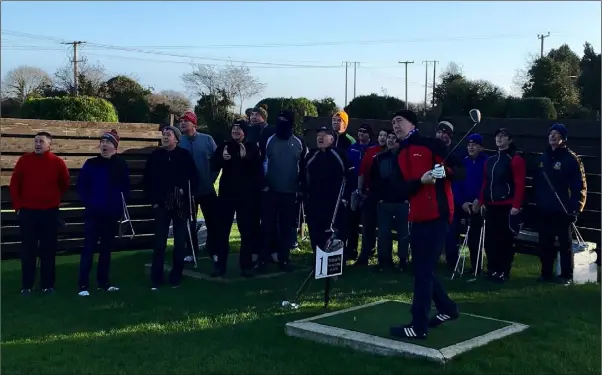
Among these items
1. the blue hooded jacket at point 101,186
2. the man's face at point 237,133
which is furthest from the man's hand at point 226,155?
→ the blue hooded jacket at point 101,186

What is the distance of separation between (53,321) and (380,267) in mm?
4765

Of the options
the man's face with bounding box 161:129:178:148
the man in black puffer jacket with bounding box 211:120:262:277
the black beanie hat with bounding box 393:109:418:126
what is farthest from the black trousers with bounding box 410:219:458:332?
the man's face with bounding box 161:129:178:148

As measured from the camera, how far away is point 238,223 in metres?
9.43

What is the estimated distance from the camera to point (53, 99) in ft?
71.3

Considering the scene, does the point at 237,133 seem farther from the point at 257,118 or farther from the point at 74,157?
the point at 74,157

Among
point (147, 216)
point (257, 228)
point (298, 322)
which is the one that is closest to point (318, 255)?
point (298, 322)

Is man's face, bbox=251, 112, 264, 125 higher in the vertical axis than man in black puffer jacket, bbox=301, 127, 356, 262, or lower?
higher

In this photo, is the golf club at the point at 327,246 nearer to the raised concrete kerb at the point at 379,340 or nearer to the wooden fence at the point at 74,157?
the raised concrete kerb at the point at 379,340

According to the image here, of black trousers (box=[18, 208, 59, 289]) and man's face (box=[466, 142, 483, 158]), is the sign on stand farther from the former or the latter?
black trousers (box=[18, 208, 59, 289])

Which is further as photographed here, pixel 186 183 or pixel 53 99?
pixel 53 99

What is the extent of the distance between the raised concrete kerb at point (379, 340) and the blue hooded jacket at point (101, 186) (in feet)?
10.8

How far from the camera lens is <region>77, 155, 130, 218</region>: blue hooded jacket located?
8773 mm

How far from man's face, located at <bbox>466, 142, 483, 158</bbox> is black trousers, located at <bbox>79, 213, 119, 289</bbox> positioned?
5.06m

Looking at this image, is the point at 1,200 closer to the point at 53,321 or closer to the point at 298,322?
the point at 53,321
